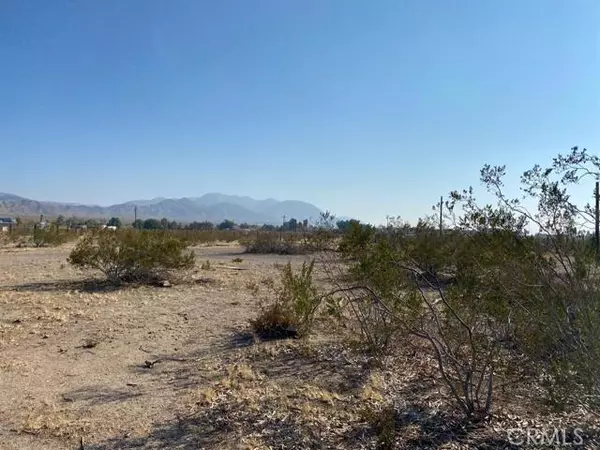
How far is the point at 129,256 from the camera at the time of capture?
1345cm

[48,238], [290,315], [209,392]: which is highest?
[48,238]

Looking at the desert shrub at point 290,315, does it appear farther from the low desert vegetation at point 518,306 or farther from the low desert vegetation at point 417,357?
the low desert vegetation at point 518,306

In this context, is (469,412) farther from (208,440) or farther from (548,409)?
(208,440)

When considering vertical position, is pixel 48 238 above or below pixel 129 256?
above

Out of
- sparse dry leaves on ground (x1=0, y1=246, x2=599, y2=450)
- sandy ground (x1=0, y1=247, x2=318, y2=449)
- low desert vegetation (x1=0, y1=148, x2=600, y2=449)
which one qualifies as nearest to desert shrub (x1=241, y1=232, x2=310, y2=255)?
sandy ground (x1=0, y1=247, x2=318, y2=449)

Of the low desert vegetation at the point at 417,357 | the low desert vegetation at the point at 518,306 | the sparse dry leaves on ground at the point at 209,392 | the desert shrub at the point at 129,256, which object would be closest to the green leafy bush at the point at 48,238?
the desert shrub at the point at 129,256

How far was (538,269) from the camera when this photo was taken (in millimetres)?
4410

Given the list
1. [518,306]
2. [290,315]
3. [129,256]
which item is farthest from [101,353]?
[129,256]

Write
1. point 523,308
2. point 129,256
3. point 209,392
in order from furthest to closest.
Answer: point 129,256 → point 209,392 → point 523,308

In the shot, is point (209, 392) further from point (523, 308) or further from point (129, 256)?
point (129, 256)

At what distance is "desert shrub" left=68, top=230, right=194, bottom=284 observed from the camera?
44.2ft

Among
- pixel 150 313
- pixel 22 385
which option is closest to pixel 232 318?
pixel 150 313

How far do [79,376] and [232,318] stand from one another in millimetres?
3803

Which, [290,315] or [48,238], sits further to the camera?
[48,238]
